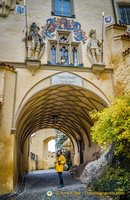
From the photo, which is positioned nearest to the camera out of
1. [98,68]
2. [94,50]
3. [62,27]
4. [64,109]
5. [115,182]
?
[115,182]

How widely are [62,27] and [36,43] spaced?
2.15 meters

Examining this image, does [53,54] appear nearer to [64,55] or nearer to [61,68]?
[64,55]

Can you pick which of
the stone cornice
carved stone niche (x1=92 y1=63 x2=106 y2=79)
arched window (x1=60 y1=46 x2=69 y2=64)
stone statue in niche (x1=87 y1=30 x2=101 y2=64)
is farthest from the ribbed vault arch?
stone statue in niche (x1=87 y1=30 x2=101 y2=64)

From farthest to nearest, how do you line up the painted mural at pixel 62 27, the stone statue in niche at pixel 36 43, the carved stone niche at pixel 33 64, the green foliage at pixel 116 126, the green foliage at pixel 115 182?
the painted mural at pixel 62 27, the stone statue in niche at pixel 36 43, the carved stone niche at pixel 33 64, the green foliage at pixel 116 126, the green foliage at pixel 115 182

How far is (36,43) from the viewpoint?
33.0 feet

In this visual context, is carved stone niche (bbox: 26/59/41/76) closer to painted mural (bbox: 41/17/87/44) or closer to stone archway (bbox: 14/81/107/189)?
stone archway (bbox: 14/81/107/189)

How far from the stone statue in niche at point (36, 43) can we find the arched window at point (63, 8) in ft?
6.79

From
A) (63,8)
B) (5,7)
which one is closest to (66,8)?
(63,8)

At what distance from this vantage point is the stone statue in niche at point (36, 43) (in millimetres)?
9924

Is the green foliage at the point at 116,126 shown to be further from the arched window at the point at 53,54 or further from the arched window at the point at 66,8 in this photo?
the arched window at the point at 66,8

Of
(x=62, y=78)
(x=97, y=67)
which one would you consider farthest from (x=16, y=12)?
(x=97, y=67)

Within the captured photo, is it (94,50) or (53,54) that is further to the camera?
(94,50)

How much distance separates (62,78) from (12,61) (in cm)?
271

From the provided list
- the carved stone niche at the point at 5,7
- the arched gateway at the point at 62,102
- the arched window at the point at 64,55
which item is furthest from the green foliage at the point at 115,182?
the carved stone niche at the point at 5,7
